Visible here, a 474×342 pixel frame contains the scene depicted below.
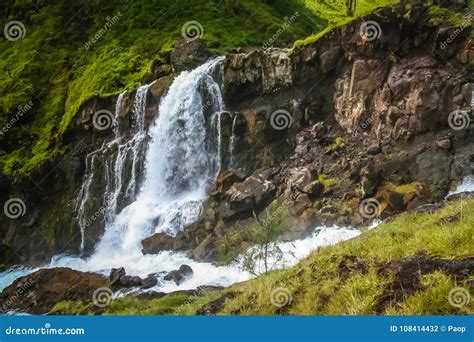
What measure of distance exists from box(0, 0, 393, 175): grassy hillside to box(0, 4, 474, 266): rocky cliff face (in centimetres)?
671

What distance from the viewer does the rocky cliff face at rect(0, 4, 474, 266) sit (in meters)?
27.1

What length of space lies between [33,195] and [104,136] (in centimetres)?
885

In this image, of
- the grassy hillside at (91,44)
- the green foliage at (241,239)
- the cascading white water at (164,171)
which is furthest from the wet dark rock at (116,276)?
the grassy hillside at (91,44)

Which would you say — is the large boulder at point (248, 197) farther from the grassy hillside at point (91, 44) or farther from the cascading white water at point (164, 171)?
the grassy hillside at point (91, 44)

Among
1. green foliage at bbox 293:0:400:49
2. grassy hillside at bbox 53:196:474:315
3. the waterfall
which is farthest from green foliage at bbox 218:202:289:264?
green foliage at bbox 293:0:400:49

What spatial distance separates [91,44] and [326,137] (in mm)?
36952

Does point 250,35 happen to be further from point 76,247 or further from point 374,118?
point 76,247

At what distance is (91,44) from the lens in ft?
187

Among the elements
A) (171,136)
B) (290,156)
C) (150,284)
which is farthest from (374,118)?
(150,284)

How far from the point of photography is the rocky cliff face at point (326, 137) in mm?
27078

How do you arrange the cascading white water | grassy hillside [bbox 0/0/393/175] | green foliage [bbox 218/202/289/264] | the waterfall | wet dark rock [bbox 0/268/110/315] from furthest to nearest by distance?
1. grassy hillside [bbox 0/0/393/175]
2. the waterfall
3. the cascading white water
4. green foliage [bbox 218/202/289/264]
5. wet dark rock [bbox 0/268/110/315]

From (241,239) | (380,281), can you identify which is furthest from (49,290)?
(380,281)

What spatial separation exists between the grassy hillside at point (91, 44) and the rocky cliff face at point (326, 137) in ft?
22.0

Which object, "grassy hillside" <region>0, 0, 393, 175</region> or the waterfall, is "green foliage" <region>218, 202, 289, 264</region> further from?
"grassy hillside" <region>0, 0, 393, 175</region>
